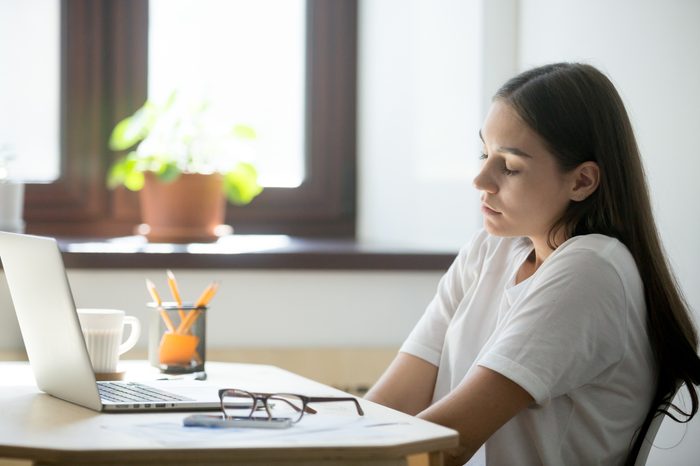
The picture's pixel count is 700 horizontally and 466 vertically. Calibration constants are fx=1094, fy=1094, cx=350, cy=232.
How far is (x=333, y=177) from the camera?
122 inches

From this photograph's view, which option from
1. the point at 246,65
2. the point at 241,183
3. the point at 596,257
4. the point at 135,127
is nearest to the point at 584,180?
the point at 596,257

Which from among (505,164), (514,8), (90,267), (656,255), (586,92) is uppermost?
(514,8)

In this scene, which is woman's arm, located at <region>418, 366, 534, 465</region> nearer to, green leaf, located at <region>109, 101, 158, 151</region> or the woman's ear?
the woman's ear

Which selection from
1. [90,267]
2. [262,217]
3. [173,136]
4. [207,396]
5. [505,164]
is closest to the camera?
[207,396]

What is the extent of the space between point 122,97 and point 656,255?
1838 millimetres

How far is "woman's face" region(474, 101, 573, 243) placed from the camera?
5.18ft

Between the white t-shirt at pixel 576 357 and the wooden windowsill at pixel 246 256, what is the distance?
37.4 inches

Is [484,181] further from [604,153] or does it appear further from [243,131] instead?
[243,131]

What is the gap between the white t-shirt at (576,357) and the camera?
4.68 feet

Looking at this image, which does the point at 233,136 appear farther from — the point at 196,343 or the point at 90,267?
the point at 196,343

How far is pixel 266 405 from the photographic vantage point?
1.28 metres

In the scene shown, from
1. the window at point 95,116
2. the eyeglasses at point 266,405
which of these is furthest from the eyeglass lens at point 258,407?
the window at point 95,116

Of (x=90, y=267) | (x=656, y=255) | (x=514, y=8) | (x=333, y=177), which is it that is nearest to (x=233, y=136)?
(x=333, y=177)

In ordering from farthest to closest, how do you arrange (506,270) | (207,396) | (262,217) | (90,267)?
(262,217), (90,267), (506,270), (207,396)
